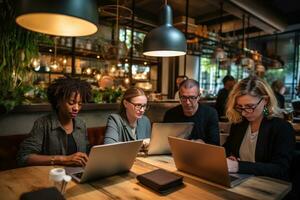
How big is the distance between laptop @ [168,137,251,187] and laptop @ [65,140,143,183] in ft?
0.84

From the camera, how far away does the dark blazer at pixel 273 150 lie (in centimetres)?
148

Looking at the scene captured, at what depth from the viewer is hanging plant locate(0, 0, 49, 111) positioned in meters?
2.25

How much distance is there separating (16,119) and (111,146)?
5.56 ft

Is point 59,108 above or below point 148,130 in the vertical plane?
above

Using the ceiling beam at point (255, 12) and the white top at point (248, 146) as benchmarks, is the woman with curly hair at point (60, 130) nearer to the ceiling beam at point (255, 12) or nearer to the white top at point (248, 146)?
the white top at point (248, 146)

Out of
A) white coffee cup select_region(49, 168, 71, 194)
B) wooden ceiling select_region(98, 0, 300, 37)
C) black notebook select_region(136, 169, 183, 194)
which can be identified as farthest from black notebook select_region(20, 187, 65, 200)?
wooden ceiling select_region(98, 0, 300, 37)

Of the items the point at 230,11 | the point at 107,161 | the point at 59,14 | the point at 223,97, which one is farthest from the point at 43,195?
the point at 230,11

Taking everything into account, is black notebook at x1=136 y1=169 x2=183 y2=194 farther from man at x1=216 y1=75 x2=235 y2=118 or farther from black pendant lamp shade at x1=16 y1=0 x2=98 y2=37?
man at x1=216 y1=75 x2=235 y2=118

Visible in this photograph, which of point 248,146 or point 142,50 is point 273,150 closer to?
point 248,146

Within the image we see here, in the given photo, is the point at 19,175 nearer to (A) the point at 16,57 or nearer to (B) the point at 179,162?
(B) the point at 179,162

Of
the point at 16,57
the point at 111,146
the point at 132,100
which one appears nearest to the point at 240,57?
the point at 132,100

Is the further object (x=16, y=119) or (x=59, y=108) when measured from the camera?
(x=16, y=119)

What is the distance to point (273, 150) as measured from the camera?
5.39ft

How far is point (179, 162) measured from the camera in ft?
4.86
